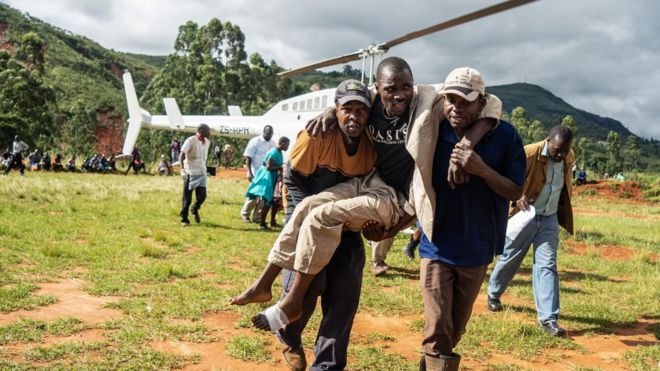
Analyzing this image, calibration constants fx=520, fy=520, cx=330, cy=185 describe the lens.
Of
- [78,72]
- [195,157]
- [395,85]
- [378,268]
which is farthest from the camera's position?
[78,72]

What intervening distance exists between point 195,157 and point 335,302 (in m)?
6.97

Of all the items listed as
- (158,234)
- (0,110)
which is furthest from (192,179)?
(0,110)

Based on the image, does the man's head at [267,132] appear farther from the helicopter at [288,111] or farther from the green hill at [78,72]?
the green hill at [78,72]

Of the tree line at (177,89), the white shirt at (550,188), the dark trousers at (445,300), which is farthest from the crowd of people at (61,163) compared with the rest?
the dark trousers at (445,300)

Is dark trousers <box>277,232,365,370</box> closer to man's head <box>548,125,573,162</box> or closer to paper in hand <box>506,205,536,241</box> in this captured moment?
paper in hand <box>506,205,536,241</box>

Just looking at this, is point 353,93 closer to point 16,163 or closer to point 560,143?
Answer: point 560,143

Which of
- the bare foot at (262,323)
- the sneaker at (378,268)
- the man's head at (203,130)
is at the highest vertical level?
the man's head at (203,130)

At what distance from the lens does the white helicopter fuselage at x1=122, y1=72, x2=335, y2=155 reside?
606 inches

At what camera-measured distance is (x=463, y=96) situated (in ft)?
9.12

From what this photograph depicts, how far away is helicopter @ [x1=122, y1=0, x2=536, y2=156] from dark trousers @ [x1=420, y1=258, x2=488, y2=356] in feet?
10.8

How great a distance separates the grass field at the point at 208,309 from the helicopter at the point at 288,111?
2.79 m

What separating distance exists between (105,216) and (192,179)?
2.22m

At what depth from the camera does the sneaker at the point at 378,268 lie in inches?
271

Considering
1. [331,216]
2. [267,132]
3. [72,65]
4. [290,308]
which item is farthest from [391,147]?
[72,65]
